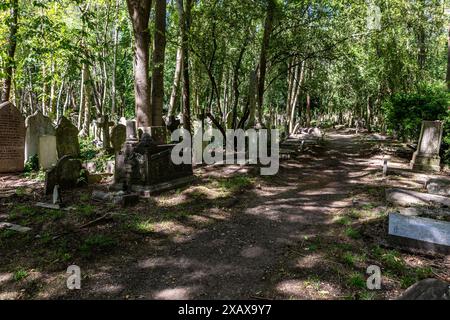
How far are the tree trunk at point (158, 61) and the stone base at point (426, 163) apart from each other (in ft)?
28.3

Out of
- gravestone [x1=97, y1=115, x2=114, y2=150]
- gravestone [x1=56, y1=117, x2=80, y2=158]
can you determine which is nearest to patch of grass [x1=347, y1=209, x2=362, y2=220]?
gravestone [x1=56, y1=117, x2=80, y2=158]

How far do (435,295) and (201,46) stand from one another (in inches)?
456

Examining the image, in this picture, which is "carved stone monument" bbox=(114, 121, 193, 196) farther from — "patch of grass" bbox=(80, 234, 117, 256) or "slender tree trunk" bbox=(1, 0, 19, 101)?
"slender tree trunk" bbox=(1, 0, 19, 101)

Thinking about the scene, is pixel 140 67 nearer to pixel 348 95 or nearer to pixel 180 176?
pixel 180 176

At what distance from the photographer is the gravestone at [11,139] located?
1073 cm

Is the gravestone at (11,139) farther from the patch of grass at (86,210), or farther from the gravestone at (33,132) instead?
the patch of grass at (86,210)

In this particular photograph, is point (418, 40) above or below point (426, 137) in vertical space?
above

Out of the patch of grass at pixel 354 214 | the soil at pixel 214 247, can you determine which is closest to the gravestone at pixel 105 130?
the soil at pixel 214 247

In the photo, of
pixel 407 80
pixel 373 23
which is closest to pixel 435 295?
pixel 373 23

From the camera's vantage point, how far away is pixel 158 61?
10.2 meters

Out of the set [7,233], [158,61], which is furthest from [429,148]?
[7,233]
